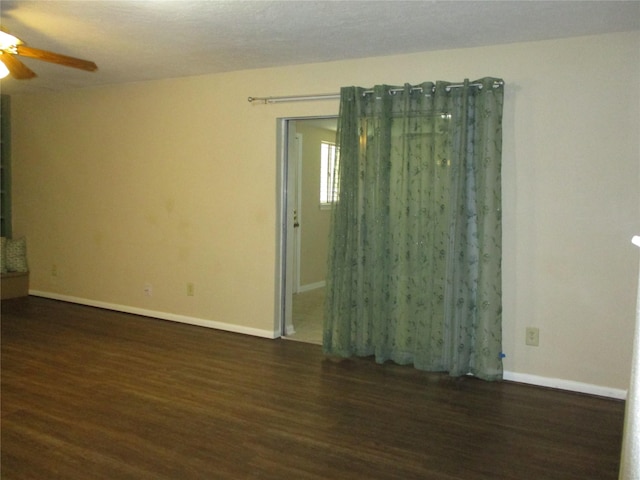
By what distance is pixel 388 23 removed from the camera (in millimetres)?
3115

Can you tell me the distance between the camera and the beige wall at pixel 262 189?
3262mm

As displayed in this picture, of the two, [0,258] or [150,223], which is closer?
[150,223]

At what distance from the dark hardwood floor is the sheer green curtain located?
9.5 inches

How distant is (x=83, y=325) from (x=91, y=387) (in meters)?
1.70

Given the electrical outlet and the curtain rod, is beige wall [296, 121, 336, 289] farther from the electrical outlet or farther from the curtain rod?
the electrical outlet

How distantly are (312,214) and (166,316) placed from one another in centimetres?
250

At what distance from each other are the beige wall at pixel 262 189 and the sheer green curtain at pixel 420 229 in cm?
17

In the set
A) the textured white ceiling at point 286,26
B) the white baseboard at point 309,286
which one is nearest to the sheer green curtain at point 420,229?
the textured white ceiling at point 286,26

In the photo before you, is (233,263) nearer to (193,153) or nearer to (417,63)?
(193,153)

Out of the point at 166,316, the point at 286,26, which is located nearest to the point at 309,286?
the point at 166,316

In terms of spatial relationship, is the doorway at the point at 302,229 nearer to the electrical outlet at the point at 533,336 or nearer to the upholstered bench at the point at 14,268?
the electrical outlet at the point at 533,336

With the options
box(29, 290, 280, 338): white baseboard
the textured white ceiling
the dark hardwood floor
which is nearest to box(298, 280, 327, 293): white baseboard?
box(29, 290, 280, 338): white baseboard

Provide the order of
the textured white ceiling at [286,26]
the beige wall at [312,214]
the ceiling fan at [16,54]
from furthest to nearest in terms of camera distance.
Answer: the beige wall at [312,214]
the textured white ceiling at [286,26]
the ceiling fan at [16,54]

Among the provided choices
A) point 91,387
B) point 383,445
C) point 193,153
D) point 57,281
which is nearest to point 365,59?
point 193,153
